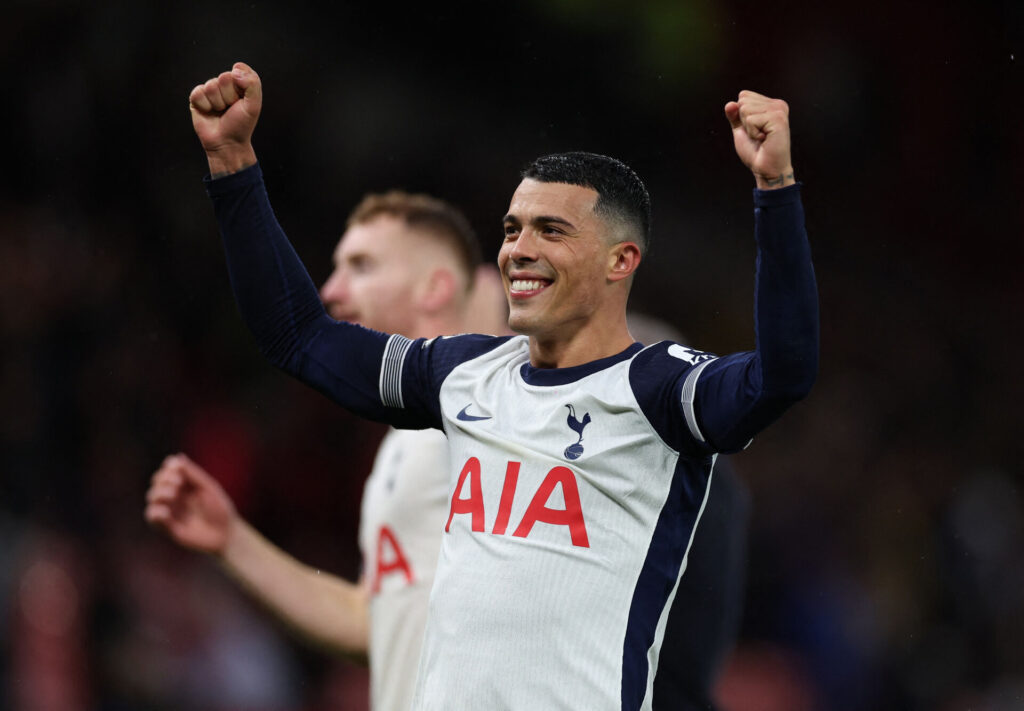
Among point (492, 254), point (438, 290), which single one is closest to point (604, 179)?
point (438, 290)

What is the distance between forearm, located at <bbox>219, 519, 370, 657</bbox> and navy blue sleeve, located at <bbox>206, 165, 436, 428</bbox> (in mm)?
1154

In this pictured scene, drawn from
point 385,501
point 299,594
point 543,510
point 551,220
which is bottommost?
point 299,594

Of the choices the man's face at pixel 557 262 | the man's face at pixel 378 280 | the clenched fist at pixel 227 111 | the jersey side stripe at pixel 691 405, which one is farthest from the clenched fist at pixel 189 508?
the jersey side stripe at pixel 691 405

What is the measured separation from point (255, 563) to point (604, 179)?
184 cm

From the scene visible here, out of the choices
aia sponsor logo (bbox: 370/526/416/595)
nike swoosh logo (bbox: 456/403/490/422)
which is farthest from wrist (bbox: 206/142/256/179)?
aia sponsor logo (bbox: 370/526/416/595)

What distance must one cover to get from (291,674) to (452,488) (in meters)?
4.56

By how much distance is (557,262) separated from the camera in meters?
2.57

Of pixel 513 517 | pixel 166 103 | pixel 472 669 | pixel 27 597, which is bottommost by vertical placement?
pixel 27 597

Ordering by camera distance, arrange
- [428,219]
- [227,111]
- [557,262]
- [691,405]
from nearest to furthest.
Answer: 1. [691,405]
2. [557,262]
3. [227,111]
4. [428,219]

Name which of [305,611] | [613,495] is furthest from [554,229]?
[305,611]

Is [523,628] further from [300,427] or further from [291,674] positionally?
[300,427]

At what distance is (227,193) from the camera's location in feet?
9.05

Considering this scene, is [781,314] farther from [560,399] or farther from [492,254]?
[492,254]

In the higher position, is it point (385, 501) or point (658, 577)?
point (658, 577)
